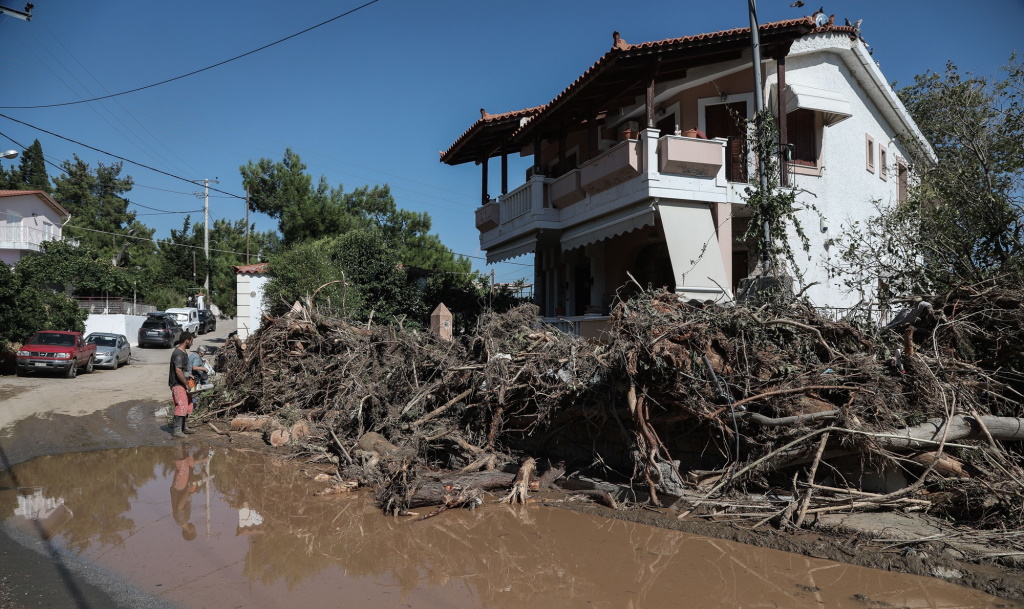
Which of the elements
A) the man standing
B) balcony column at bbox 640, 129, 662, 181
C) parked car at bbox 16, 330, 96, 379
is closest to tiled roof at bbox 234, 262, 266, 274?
parked car at bbox 16, 330, 96, 379

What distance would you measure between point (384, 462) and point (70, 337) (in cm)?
1702

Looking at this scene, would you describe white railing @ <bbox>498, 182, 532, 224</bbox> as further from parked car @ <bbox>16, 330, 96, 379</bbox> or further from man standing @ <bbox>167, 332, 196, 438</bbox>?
parked car @ <bbox>16, 330, 96, 379</bbox>

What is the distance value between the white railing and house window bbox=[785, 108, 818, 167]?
6.52 meters

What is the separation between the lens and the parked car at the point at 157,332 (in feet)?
102

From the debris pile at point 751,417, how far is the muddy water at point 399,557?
0.77 m

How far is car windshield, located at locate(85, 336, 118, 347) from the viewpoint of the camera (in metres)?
23.0

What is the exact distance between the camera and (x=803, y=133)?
14531mm

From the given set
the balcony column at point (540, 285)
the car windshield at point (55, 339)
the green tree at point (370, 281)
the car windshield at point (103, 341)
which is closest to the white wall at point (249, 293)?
the car windshield at point (103, 341)

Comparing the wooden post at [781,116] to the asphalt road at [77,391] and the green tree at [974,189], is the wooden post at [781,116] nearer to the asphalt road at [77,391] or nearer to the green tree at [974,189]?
the green tree at [974,189]

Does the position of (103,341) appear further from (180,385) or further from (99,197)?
(99,197)

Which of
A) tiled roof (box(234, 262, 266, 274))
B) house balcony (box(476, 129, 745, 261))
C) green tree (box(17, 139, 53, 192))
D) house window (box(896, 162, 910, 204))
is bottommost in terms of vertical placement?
tiled roof (box(234, 262, 266, 274))

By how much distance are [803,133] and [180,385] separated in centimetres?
1414

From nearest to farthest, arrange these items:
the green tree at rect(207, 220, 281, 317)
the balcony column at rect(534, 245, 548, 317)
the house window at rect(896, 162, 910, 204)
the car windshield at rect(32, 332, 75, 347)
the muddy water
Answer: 1. the muddy water
2. the house window at rect(896, 162, 910, 204)
3. the car windshield at rect(32, 332, 75, 347)
4. the balcony column at rect(534, 245, 548, 317)
5. the green tree at rect(207, 220, 281, 317)

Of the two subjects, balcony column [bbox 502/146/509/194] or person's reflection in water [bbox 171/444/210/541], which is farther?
balcony column [bbox 502/146/509/194]
